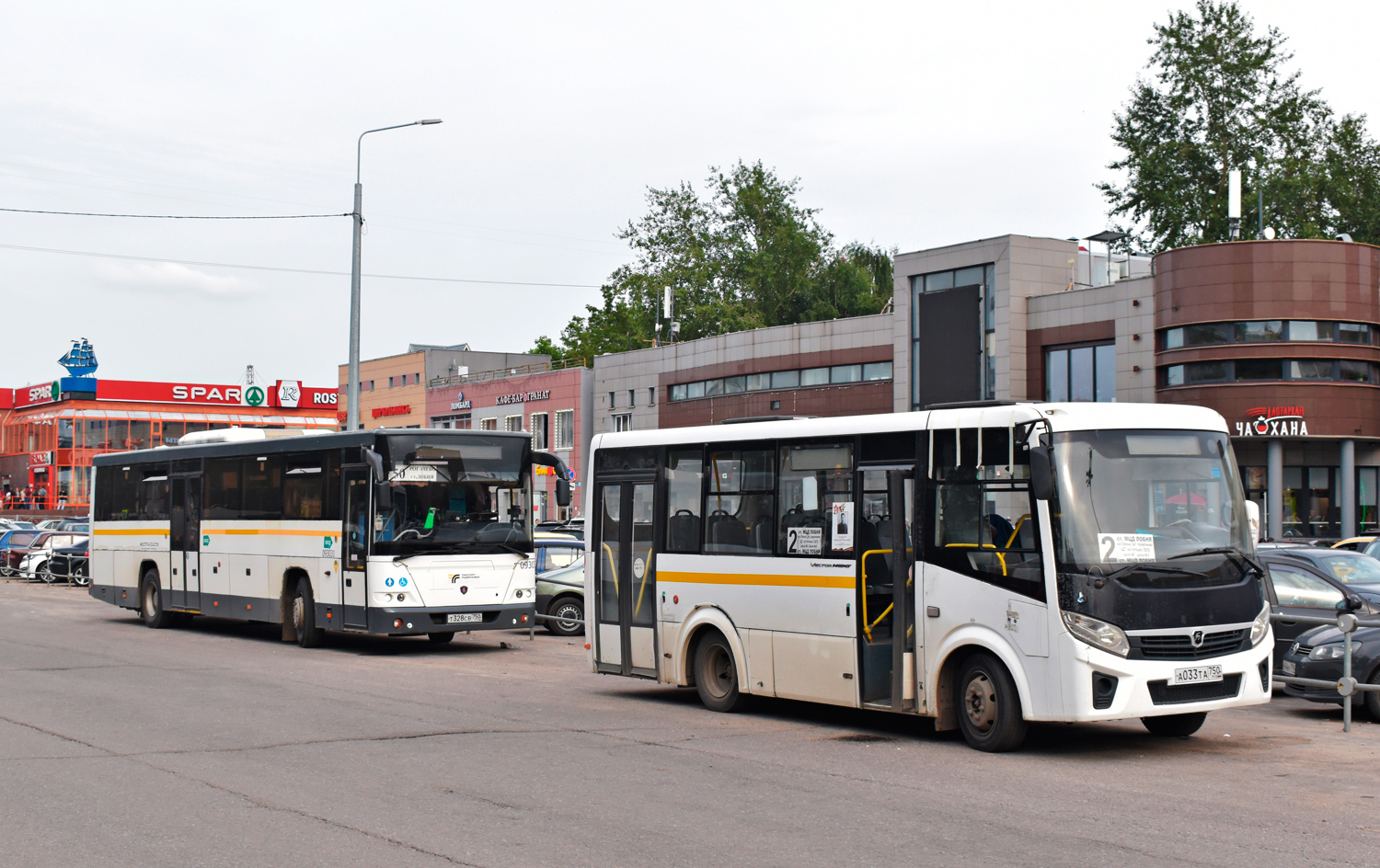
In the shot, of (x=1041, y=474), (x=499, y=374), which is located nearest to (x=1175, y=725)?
(x=1041, y=474)

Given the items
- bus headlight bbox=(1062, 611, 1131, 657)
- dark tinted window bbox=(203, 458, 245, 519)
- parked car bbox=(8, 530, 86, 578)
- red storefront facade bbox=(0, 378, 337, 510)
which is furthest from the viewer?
red storefront facade bbox=(0, 378, 337, 510)

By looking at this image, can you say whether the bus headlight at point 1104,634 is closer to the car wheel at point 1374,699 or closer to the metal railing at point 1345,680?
the metal railing at point 1345,680

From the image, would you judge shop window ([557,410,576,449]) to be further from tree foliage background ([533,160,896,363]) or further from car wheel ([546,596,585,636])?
car wheel ([546,596,585,636])

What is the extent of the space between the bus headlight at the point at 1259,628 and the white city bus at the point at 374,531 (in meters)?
10.4

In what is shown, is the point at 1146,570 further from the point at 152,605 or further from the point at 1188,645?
the point at 152,605

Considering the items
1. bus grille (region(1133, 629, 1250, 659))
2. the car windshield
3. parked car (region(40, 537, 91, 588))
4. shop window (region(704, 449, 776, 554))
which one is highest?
shop window (region(704, 449, 776, 554))

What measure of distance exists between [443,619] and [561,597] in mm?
4362

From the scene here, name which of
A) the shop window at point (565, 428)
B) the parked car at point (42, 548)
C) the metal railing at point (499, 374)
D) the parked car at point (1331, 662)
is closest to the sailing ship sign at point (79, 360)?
the metal railing at point (499, 374)

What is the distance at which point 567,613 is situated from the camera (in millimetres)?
23812

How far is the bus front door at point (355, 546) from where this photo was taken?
64.3 ft

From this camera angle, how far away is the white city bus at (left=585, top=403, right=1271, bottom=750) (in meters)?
10.4

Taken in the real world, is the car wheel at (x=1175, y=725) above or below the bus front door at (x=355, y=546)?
below

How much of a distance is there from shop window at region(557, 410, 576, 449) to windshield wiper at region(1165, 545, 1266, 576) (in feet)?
182

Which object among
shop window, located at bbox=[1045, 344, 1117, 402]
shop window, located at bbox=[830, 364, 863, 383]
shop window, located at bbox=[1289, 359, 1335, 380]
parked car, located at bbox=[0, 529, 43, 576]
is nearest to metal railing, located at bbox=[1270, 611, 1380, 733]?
shop window, located at bbox=[1289, 359, 1335, 380]
